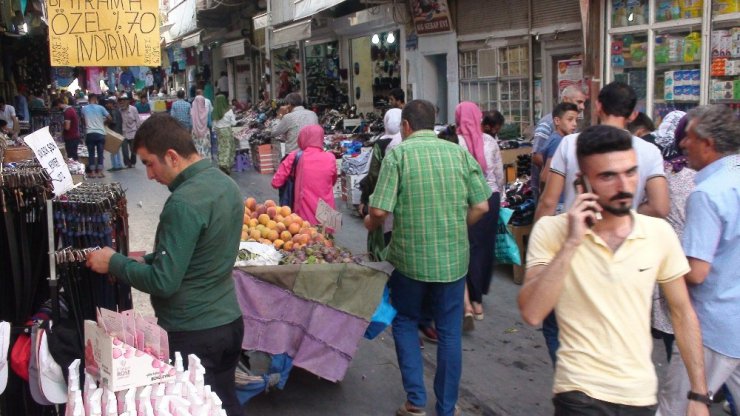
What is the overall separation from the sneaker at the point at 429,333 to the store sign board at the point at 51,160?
10.8 feet

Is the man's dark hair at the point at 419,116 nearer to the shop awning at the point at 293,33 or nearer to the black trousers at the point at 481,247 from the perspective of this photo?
the black trousers at the point at 481,247

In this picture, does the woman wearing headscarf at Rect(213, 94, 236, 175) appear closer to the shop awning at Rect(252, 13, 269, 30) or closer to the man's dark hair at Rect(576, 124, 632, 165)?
the shop awning at Rect(252, 13, 269, 30)

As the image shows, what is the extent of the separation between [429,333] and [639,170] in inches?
103

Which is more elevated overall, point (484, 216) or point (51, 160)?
point (51, 160)

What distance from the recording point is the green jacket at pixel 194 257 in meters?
3.05

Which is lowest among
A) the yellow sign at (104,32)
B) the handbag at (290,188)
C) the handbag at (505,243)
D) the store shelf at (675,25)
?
the handbag at (505,243)

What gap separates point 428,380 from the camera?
542cm

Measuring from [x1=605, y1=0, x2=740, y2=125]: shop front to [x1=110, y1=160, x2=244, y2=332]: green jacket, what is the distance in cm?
670

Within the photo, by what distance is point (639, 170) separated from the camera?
13.1ft

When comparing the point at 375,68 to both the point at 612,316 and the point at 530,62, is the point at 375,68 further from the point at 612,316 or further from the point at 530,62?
the point at 612,316

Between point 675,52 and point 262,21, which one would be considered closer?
point 675,52

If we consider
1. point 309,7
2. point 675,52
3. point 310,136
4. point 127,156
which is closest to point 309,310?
point 310,136

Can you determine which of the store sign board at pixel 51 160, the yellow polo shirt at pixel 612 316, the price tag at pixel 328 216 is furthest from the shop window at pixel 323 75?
the yellow polo shirt at pixel 612 316

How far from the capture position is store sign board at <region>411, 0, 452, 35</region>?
13.5 meters
